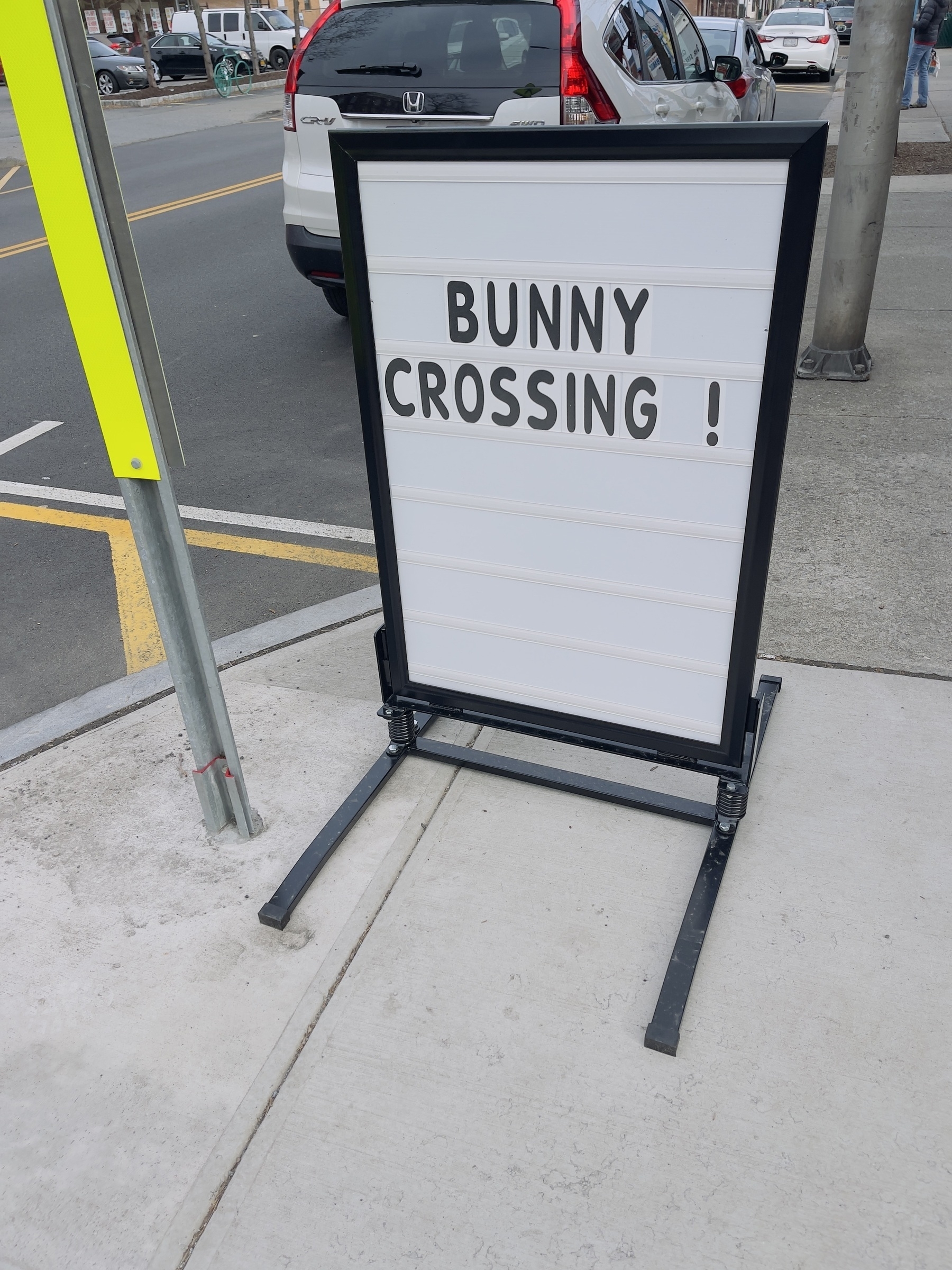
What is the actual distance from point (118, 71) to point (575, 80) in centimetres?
3179

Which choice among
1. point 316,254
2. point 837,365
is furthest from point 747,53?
point 316,254

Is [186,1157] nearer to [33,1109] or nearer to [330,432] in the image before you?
[33,1109]

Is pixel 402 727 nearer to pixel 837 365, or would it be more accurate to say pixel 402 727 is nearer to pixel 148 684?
pixel 148 684

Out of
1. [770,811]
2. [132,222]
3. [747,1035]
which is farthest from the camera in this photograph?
[132,222]

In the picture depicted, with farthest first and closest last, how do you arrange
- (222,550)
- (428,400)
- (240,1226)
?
(222,550) < (428,400) < (240,1226)

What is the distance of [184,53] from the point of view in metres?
33.1

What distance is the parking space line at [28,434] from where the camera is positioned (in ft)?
19.8

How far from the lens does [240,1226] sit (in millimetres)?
1959

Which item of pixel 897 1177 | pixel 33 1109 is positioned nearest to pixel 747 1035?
pixel 897 1177

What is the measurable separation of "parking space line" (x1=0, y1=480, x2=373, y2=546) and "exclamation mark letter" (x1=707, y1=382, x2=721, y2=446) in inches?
105

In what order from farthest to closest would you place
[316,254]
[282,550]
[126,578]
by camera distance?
[316,254] < [282,550] < [126,578]

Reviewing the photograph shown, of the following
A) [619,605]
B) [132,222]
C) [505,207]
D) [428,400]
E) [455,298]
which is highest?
[505,207]

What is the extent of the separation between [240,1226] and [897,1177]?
4.25 ft

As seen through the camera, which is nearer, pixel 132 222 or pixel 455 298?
pixel 455 298
